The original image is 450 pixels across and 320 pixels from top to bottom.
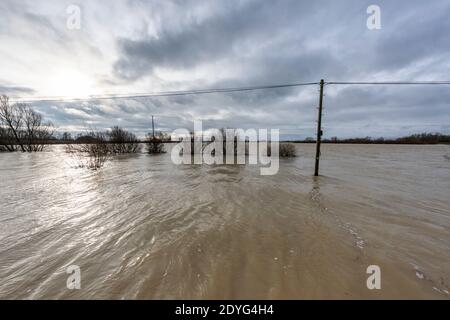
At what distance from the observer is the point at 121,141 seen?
28297 millimetres

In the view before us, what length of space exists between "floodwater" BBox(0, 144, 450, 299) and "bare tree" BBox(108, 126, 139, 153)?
22.3 metres

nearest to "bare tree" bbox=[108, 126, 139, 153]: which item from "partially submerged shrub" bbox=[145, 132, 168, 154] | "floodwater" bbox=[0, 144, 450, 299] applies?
"partially submerged shrub" bbox=[145, 132, 168, 154]

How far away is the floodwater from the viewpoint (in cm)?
263

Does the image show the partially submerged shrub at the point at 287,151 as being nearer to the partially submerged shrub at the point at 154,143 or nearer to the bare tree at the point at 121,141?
the partially submerged shrub at the point at 154,143

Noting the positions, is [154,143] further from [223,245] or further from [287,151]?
[223,245]

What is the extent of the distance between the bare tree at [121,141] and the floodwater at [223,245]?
22.3 meters

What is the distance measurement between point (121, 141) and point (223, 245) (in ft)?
98.0

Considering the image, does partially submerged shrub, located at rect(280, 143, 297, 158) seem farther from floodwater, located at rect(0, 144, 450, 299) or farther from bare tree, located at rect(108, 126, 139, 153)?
bare tree, located at rect(108, 126, 139, 153)

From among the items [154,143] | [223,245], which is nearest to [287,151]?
[154,143]

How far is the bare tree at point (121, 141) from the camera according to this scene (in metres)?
27.8

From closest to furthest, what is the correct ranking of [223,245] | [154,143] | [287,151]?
[223,245]
[287,151]
[154,143]

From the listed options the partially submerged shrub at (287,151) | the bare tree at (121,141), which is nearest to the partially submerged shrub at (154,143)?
the bare tree at (121,141)
